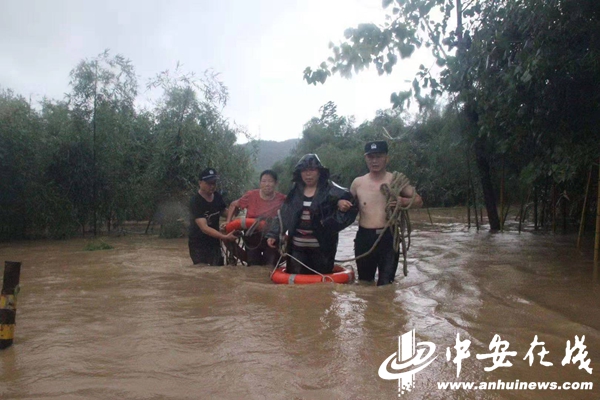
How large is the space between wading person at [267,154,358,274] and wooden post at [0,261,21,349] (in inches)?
107

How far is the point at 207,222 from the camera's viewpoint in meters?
6.65

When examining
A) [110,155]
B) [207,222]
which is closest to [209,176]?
[207,222]

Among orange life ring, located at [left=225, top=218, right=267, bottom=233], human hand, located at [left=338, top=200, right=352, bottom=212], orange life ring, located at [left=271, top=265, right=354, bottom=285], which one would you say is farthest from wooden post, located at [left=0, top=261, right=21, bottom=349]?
orange life ring, located at [left=225, top=218, right=267, bottom=233]

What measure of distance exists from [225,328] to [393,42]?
13.8ft

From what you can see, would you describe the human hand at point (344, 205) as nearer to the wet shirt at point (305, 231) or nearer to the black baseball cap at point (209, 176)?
the wet shirt at point (305, 231)

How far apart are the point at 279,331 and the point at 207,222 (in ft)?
9.78

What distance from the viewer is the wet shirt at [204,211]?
6594 mm

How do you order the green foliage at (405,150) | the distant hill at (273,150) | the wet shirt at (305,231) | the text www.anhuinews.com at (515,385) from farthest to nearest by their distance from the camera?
the distant hill at (273,150) < the green foliage at (405,150) < the wet shirt at (305,231) < the text www.anhuinews.com at (515,385)

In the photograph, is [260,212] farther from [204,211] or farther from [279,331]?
[279,331]

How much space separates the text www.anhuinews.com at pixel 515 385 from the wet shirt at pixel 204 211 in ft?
14.3

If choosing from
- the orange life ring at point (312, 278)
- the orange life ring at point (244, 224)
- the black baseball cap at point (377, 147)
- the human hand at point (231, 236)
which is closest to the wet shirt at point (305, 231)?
the orange life ring at point (312, 278)

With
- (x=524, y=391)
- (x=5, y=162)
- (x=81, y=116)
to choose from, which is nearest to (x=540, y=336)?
(x=524, y=391)

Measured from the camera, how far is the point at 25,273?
7660 millimetres

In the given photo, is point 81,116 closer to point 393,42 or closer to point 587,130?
point 393,42
